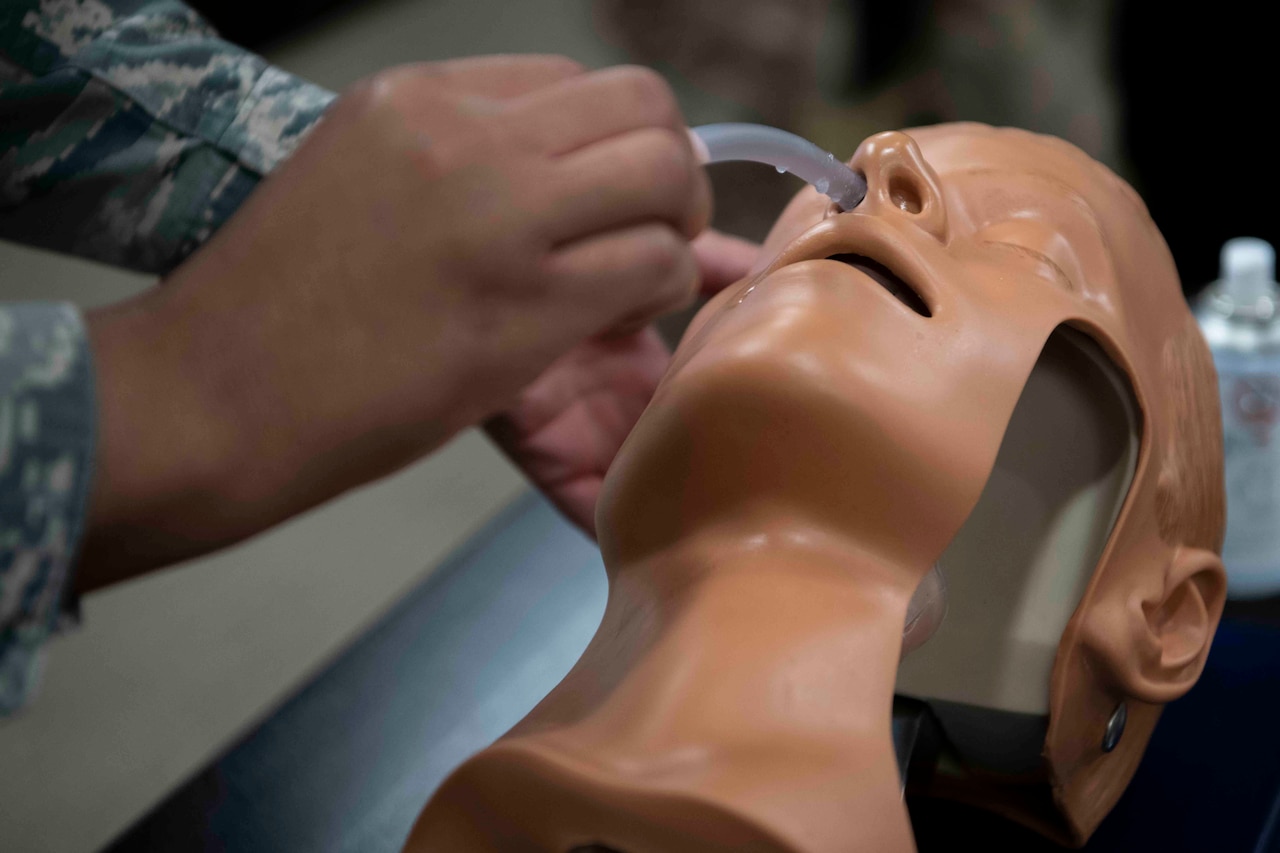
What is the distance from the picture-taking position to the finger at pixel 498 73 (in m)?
0.58

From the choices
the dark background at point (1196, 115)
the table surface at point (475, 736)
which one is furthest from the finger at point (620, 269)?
the dark background at point (1196, 115)

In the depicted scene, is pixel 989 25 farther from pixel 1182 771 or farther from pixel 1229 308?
pixel 1182 771

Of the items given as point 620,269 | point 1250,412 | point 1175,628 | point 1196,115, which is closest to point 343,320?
point 620,269

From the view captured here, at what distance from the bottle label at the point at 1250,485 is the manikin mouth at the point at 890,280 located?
1.86ft

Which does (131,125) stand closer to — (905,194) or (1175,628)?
(905,194)

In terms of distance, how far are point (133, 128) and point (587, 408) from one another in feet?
1.31

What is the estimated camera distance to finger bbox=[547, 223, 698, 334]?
1.89ft

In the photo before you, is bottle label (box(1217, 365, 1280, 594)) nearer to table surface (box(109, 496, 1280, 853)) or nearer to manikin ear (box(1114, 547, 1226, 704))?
table surface (box(109, 496, 1280, 853))

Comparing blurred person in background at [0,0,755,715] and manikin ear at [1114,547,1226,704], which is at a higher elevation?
blurred person in background at [0,0,755,715]

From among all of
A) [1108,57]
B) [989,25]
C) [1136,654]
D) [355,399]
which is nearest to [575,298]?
[355,399]

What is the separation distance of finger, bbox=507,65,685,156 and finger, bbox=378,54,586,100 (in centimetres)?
2

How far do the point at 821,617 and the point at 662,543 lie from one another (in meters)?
0.10

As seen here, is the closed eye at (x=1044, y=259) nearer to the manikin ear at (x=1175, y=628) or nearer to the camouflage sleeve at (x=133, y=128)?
the manikin ear at (x=1175, y=628)

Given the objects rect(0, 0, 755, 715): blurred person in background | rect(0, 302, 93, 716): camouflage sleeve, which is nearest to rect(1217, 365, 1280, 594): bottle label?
rect(0, 0, 755, 715): blurred person in background
